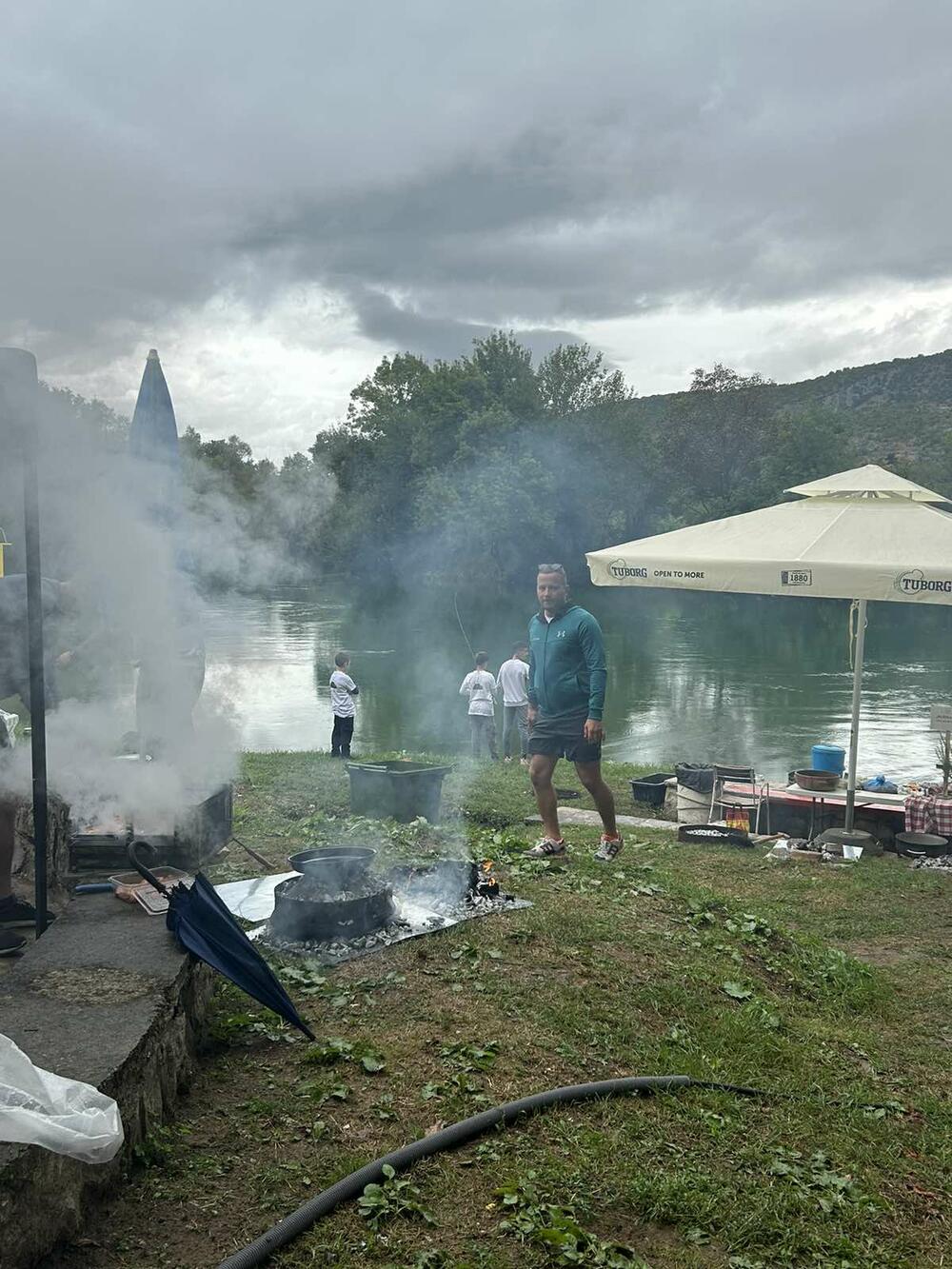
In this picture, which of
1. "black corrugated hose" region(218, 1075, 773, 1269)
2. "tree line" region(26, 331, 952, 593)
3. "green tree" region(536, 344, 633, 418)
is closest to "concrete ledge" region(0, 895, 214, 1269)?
"black corrugated hose" region(218, 1075, 773, 1269)

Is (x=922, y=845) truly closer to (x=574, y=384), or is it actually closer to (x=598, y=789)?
(x=598, y=789)

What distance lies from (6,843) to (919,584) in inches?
255

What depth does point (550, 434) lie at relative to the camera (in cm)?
5928

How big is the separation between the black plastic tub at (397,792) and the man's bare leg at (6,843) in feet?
12.0

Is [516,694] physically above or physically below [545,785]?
below

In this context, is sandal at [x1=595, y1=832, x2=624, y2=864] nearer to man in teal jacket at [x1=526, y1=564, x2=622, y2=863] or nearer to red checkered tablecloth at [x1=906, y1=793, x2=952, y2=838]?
man in teal jacket at [x1=526, y1=564, x2=622, y2=863]

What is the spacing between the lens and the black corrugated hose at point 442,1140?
116 inches

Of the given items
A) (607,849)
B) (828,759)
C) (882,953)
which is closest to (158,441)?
(607,849)

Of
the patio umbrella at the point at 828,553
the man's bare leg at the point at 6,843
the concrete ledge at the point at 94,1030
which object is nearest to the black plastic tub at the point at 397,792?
the patio umbrella at the point at 828,553

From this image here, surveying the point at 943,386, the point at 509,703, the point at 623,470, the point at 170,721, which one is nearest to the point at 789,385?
the point at 943,386

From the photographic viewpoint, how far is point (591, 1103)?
12.6 ft

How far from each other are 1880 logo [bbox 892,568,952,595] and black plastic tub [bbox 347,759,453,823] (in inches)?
158

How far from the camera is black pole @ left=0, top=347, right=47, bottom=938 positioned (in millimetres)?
4707

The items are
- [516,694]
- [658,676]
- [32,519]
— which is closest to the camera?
[32,519]
